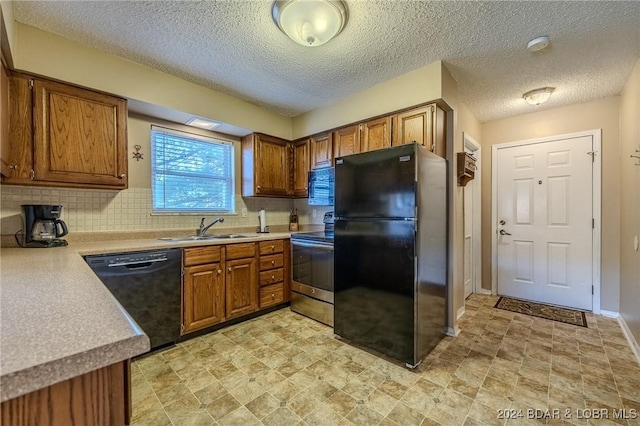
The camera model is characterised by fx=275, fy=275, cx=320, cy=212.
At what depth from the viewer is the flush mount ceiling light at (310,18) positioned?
1.66m

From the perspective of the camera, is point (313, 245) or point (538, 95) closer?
point (538, 95)

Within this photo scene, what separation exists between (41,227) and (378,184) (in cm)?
262

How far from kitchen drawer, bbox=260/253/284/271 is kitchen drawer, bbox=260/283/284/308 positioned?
0.22m

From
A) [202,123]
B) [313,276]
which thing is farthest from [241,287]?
[202,123]

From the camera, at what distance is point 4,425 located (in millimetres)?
464

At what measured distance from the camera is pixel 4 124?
1770 mm

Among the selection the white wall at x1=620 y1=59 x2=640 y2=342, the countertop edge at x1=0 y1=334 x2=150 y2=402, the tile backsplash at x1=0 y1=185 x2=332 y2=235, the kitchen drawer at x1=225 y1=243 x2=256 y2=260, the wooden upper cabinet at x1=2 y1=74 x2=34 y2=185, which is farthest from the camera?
the kitchen drawer at x1=225 y1=243 x2=256 y2=260

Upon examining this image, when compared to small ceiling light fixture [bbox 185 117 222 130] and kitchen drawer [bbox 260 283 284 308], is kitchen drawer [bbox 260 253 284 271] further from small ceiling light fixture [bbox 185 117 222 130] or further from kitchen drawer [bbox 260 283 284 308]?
small ceiling light fixture [bbox 185 117 222 130]

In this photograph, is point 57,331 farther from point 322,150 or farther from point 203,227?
point 322,150

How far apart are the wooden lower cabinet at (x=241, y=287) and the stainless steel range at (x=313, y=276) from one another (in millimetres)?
484

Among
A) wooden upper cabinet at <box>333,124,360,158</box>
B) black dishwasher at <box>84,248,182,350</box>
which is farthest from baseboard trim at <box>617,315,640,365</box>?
black dishwasher at <box>84,248,182,350</box>

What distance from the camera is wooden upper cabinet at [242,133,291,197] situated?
340 cm

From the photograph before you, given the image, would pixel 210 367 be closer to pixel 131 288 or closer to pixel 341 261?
pixel 131 288

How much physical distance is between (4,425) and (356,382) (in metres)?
1.81
